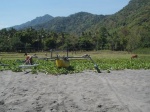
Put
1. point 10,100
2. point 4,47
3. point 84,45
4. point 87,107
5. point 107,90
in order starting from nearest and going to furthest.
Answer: point 87,107, point 10,100, point 107,90, point 4,47, point 84,45

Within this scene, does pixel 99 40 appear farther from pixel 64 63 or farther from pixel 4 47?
pixel 64 63

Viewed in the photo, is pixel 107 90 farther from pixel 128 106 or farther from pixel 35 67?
pixel 35 67

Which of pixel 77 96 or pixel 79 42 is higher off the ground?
pixel 79 42

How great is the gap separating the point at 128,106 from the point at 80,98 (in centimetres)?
248

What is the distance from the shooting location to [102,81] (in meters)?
19.1

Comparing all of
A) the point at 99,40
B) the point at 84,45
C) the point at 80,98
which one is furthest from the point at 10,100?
the point at 99,40

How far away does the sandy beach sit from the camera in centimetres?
1202

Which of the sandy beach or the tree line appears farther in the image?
the tree line

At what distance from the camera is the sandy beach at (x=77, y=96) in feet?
39.4

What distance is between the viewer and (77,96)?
14289 mm

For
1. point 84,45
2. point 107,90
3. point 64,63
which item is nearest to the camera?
point 107,90

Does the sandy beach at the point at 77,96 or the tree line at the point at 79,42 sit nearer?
the sandy beach at the point at 77,96

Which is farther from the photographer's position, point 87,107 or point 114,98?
point 114,98

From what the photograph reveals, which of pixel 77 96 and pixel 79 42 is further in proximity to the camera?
pixel 79 42
